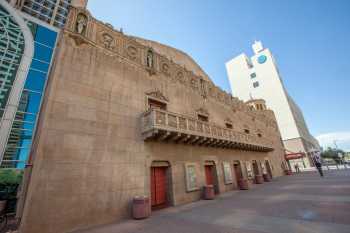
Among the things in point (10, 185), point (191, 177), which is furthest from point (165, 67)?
point (10, 185)

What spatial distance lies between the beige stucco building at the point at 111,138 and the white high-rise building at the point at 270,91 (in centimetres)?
3027

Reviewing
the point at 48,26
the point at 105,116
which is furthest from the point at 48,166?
the point at 48,26

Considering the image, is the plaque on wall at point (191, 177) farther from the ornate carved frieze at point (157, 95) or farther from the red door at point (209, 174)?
the ornate carved frieze at point (157, 95)

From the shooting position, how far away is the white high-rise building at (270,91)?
41.2 meters

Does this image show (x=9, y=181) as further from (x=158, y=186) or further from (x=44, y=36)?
(x=44, y=36)

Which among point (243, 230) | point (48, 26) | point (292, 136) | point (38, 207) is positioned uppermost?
point (48, 26)

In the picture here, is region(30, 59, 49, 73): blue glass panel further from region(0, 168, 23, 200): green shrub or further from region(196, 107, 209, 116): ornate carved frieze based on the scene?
region(196, 107, 209, 116): ornate carved frieze

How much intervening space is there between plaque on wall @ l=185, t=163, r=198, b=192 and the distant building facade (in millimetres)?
14259

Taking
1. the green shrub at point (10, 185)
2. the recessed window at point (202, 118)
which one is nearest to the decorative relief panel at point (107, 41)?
the recessed window at point (202, 118)

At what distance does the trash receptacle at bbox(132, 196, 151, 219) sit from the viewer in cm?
684

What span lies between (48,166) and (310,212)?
10.1 metres

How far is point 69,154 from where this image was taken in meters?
6.50

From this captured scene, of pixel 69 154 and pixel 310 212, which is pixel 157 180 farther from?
pixel 310 212

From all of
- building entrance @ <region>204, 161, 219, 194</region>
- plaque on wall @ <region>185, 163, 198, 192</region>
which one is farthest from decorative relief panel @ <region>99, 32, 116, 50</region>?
building entrance @ <region>204, 161, 219, 194</region>
